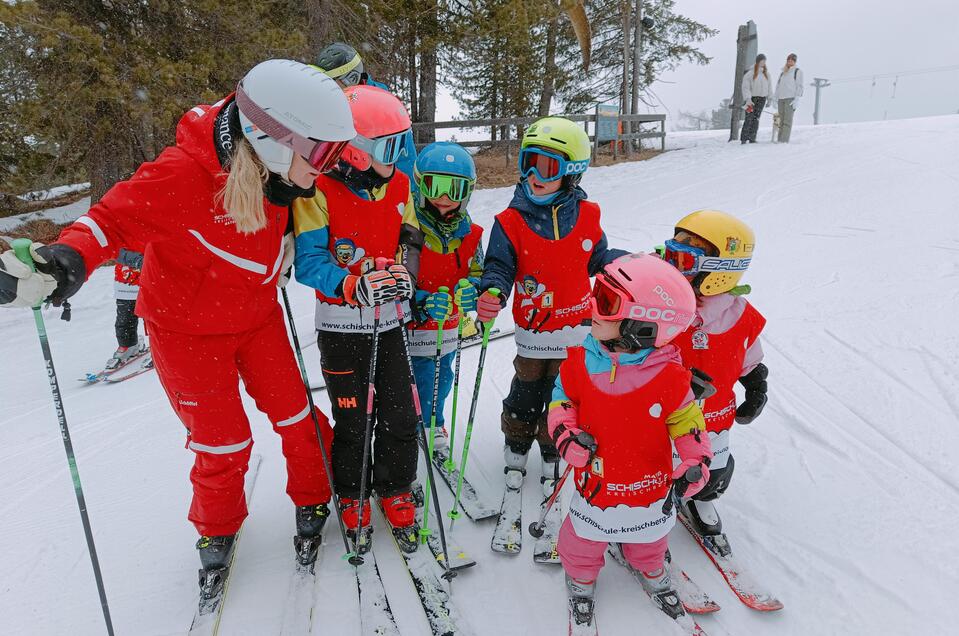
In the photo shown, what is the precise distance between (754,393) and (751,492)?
75 centimetres

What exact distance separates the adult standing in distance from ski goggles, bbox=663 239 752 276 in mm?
12940

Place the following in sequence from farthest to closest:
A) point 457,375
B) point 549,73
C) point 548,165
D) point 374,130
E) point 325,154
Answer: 1. point 549,73
2. point 457,375
3. point 548,165
4. point 374,130
5. point 325,154

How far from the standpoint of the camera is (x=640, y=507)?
2.31 meters

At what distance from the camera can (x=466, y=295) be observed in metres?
3.06

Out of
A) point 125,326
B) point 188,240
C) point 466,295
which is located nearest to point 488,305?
point 466,295

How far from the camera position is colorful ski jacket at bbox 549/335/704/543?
219 cm

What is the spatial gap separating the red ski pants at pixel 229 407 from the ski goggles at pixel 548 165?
1539 mm

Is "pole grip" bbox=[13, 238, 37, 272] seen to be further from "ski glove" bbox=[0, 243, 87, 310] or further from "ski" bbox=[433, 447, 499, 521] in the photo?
"ski" bbox=[433, 447, 499, 521]

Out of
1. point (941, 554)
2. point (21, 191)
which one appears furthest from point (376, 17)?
point (941, 554)

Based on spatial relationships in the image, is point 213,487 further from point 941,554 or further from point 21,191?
point 21,191

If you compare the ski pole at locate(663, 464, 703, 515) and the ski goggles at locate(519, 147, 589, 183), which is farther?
the ski goggles at locate(519, 147, 589, 183)

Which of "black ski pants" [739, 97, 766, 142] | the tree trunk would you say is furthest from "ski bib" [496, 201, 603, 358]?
the tree trunk

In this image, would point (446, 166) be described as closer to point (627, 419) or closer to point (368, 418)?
point (368, 418)

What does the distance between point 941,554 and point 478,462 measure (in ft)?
8.14
